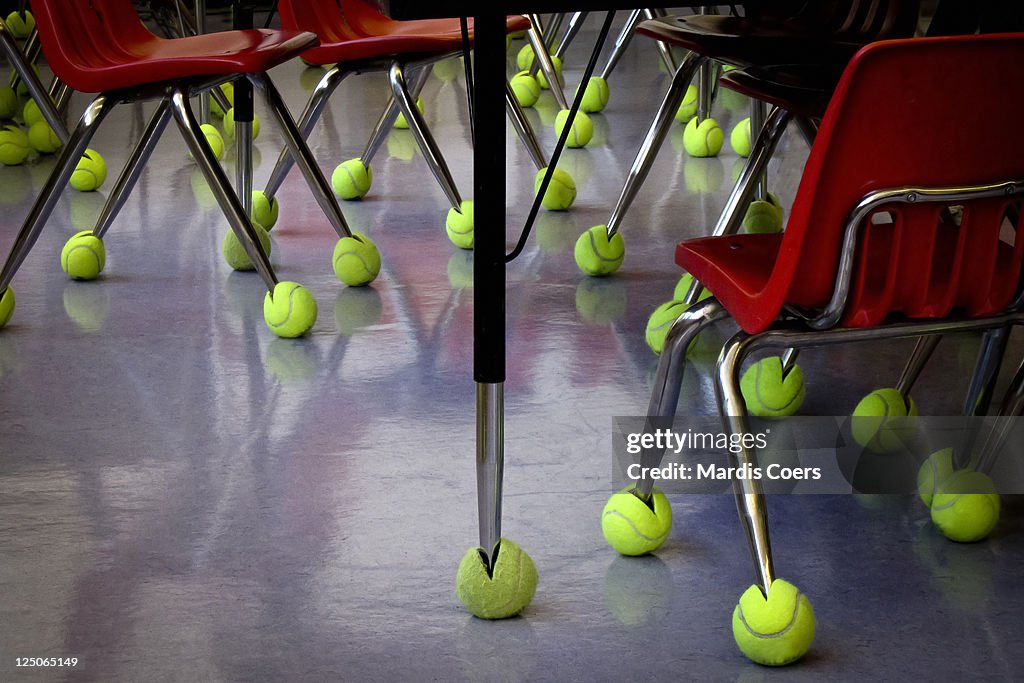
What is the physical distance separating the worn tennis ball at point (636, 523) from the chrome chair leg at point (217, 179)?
1.11 m

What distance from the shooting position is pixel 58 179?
8.13ft

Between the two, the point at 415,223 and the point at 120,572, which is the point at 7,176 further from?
the point at 120,572

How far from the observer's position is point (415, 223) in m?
3.28

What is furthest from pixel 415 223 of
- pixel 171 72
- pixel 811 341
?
pixel 811 341

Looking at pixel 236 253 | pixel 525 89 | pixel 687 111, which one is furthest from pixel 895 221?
pixel 525 89

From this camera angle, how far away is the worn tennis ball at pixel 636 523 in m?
1.68

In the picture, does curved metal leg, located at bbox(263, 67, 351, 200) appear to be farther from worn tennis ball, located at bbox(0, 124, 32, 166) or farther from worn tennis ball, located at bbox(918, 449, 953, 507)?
worn tennis ball, located at bbox(918, 449, 953, 507)

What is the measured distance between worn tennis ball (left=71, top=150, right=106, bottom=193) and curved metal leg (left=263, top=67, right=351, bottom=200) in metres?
0.75

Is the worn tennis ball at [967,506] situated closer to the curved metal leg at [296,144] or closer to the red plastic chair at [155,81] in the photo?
the red plastic chair at [155,81]

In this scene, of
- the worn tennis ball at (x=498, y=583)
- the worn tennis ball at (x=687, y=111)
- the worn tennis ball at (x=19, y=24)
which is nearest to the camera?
the worn tennis ball at (x=498, y=583)

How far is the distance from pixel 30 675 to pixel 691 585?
0.84m

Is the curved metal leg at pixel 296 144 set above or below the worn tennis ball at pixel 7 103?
above

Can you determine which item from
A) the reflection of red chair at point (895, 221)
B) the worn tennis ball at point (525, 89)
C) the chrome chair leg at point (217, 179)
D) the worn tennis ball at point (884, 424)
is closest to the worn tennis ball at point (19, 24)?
the worn tennis ball at point (525, 89)

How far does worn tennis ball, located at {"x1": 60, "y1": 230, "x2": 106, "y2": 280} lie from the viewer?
2.84 meters
